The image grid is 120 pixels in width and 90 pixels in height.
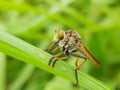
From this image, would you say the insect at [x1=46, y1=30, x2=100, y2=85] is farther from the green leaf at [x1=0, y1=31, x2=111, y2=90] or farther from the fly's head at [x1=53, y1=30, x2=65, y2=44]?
the green leaf at [x1=0, y1=31, x2=111, y2=90]

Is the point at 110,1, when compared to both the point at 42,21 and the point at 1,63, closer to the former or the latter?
the point at 42,21

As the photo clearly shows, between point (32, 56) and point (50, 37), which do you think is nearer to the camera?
point (32, 56)

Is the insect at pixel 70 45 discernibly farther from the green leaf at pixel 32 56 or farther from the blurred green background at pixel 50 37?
the blurred green background at pixel 50 37

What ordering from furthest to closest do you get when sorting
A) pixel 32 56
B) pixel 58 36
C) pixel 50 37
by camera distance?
1. pixel 50 37
2. pixel 58 36
3. pixel 32 56

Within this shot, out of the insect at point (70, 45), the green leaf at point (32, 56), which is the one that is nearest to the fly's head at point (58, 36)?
the insect at point (70, 45)

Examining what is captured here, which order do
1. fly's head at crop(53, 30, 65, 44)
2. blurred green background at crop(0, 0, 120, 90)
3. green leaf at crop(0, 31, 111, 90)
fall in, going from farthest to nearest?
blurred green background at crop(0, 0, 120, 90) < fly's head at crop(53, 30, 65, 44) < green leaf at crop(0, 31, 111, 90)

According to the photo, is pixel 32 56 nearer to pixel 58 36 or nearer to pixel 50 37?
pixel 58 36

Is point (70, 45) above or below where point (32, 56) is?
below

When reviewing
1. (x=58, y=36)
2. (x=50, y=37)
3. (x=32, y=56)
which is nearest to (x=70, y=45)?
(x=58, y=36)

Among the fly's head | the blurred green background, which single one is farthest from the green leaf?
the blurred green background

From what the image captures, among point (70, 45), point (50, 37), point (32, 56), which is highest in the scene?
point (32, 56)

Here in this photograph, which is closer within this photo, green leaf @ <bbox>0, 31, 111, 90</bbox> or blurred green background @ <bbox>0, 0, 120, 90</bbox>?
green leaf @ <bbox>0, 31, 111, 90</bbox>
